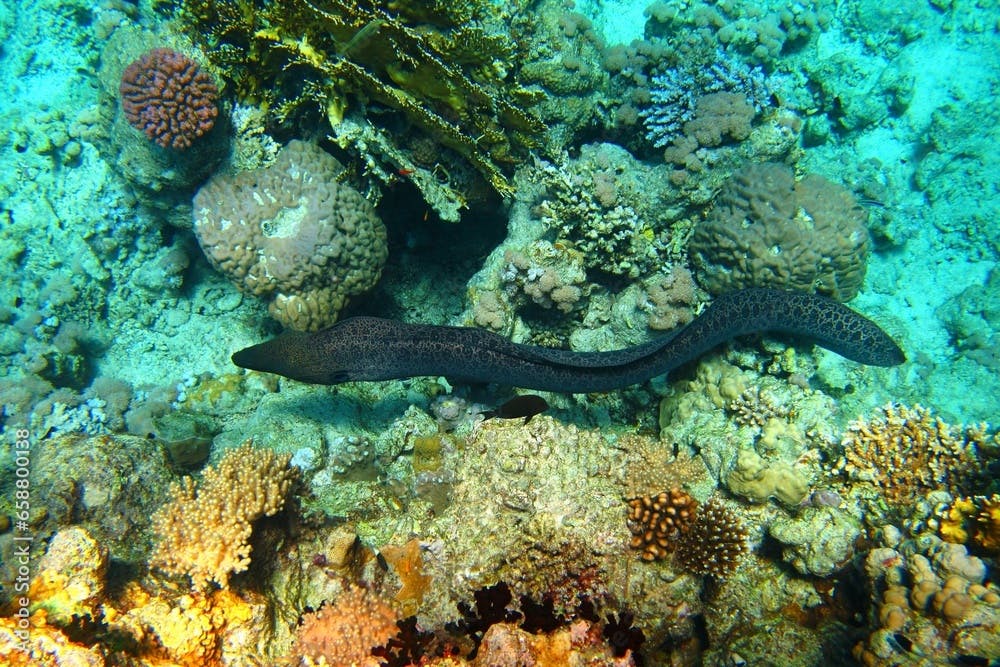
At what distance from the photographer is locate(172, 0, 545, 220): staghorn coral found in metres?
4.81

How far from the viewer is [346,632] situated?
3826mm

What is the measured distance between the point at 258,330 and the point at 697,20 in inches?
335

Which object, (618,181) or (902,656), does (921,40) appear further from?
(902,656)

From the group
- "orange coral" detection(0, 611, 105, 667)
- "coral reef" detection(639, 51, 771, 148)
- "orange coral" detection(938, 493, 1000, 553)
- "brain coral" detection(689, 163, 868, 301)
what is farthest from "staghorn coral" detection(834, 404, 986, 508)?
"orange coral" detection(0, 611, 105, 667)

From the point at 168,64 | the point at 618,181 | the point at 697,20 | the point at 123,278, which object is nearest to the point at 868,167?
the point at 697,20

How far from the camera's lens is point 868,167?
7.70 metres

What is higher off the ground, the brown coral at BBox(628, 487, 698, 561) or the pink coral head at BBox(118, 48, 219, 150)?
the pink coral head at BBox(118, 48, 219, 150)

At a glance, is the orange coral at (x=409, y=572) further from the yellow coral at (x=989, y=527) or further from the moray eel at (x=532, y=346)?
the yellow coral at (x=989, y=527)

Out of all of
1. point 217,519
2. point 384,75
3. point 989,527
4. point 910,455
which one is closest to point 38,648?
point 217,519

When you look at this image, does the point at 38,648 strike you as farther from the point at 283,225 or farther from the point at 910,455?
the point at 910,455

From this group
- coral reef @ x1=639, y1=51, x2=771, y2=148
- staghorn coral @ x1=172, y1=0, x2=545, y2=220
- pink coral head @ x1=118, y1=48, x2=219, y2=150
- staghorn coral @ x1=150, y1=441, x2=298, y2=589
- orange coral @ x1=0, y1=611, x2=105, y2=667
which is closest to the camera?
orange coral @ x1=0, y1=611, x2=105, y2=667

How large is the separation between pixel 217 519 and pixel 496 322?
3.37 m

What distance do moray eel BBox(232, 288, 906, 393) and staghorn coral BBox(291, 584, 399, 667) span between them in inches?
93.6

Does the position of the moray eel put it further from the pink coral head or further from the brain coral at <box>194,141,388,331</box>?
the pink coral head
